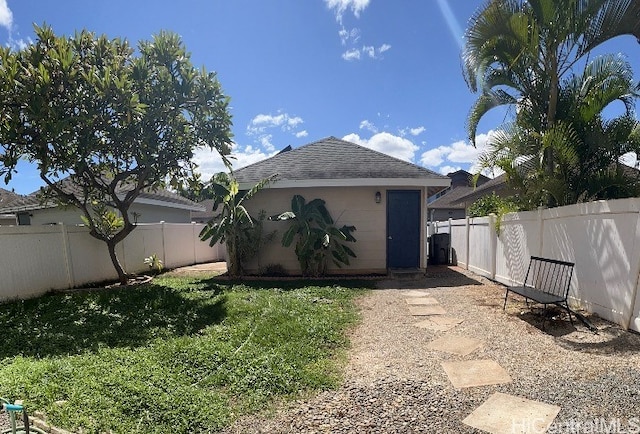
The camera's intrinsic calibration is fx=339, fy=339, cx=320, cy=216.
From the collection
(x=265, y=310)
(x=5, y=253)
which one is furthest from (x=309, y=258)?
(x=5, y=253)

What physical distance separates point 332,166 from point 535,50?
5908mm

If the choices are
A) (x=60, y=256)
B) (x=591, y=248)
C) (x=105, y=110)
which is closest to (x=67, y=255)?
(x=60, y=256)

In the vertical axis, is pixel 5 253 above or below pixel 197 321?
above

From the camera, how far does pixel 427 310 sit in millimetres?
6434

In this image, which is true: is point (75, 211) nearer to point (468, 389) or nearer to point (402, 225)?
point (402, 225)

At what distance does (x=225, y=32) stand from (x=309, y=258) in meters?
6.70

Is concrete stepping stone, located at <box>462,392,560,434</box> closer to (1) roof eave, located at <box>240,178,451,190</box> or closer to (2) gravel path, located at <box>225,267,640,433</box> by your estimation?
(2) gravel path, located at <box>225,267,640,433</box>

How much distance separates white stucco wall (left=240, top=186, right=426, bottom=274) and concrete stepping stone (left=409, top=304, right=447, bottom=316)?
12.5ft

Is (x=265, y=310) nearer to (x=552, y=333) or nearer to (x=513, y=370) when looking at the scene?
(x=513, y=370)

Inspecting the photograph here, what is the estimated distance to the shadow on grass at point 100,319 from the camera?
15.3ft

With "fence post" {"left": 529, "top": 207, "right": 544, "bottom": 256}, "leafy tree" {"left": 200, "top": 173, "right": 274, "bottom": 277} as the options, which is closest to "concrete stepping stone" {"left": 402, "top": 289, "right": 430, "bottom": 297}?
"fence post" {"left": 529, "top": 207, "right": 544, "bottom": 256}

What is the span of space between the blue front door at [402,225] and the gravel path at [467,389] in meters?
4.81

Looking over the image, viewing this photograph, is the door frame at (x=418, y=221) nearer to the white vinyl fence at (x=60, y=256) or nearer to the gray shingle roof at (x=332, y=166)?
the gray shingle roof at (x=332, y=166)

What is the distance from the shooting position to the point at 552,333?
478 centimetres
